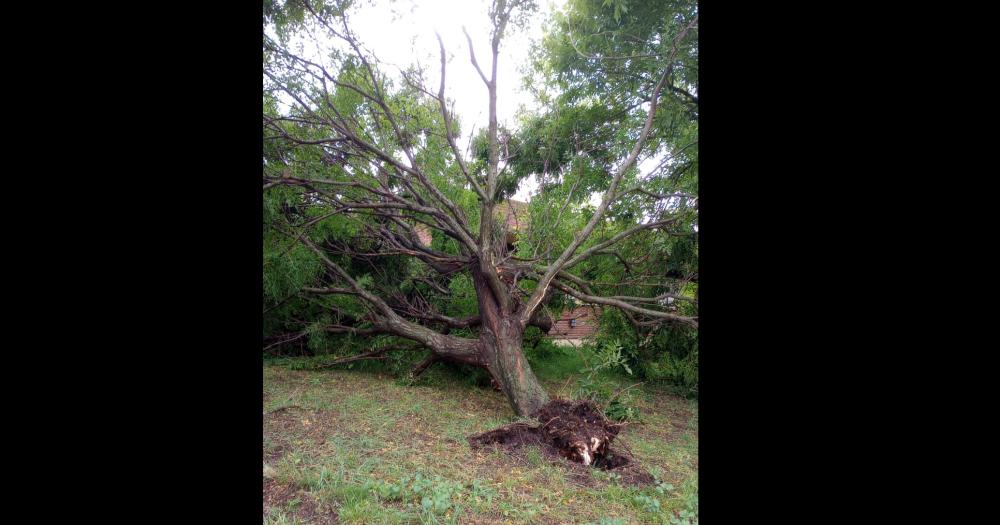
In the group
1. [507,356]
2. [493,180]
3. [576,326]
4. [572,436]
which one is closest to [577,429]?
[572,436]

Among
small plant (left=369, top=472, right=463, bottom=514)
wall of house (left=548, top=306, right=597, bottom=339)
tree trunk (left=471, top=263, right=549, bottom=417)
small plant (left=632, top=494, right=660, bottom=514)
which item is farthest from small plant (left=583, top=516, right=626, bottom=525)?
wall of house (left=548, top=306, right=597, bottom=339)

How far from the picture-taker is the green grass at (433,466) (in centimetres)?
230

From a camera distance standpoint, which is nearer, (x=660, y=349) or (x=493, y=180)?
(x=493, y=180)

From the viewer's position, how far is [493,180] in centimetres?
476

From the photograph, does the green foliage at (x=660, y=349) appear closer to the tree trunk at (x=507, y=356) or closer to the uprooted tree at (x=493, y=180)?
the uprooted tree at (x=493, y=180)

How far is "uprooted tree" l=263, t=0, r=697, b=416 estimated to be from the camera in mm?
4121

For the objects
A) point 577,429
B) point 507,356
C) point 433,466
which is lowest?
point 433,466

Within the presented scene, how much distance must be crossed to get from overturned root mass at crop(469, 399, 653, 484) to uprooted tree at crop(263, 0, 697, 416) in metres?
0.56

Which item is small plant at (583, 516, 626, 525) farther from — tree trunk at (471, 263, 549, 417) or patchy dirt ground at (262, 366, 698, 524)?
tree trunk at (471, 263, 549, 417)

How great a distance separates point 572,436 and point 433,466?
114 centimetres

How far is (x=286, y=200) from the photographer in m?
4.59

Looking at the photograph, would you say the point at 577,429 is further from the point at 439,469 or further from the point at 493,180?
the point at 493,180

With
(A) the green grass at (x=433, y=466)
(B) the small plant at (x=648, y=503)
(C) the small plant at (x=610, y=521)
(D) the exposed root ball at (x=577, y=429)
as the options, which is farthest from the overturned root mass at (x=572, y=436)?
(C) the small plant at (x=610, y=521)
